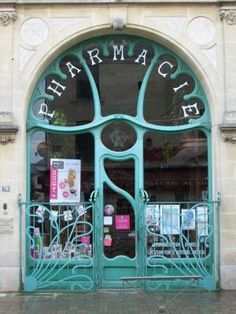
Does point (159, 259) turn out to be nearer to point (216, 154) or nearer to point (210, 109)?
point (216, 154)

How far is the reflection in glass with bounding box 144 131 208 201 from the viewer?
10.6 m

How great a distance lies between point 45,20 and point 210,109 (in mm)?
3450

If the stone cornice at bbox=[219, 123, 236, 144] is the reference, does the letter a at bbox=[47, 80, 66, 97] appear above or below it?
above

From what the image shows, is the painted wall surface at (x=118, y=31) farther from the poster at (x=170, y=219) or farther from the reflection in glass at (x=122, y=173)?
the reflection in glass at (x=122, y=173)

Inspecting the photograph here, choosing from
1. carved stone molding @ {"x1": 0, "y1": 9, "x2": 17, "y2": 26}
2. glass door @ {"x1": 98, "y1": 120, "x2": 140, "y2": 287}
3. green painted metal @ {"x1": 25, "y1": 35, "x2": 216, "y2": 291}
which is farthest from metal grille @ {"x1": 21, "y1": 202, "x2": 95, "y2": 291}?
carved stone molding @ {"x1": 0, "y1": 9, "x2": 17, "y2": 26}

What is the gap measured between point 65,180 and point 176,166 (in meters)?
2.09

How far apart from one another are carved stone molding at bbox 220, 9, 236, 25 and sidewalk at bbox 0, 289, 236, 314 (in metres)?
4.83

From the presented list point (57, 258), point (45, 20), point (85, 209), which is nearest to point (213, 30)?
point (45, 20)

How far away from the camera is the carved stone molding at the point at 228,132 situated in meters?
10.1

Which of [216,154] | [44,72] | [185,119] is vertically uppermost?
[44,72]

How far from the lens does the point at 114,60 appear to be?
10.9 m

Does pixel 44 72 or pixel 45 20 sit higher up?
pixel 45 20

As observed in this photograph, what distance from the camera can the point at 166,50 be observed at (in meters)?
10.8

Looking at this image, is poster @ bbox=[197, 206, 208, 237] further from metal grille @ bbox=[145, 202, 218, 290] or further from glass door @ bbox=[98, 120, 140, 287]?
glass door @ bbox=[98, 120, 140, 287]
